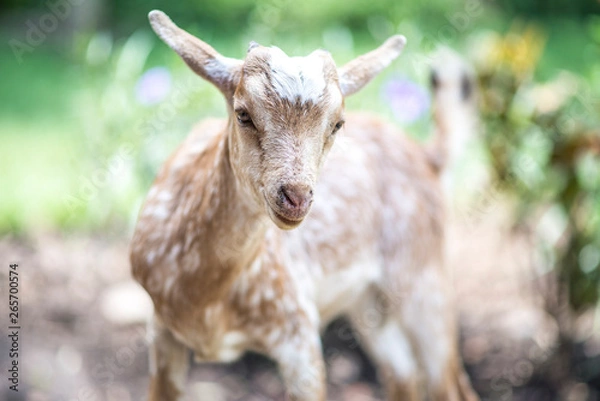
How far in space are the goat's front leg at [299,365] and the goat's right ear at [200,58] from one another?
0.99 m

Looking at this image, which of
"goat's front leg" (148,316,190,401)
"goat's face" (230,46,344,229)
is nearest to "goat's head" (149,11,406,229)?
"goat's face" (230,46,344,229)

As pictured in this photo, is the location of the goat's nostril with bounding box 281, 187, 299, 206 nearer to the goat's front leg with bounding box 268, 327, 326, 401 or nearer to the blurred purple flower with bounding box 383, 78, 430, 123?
the goat's front leg with bounding box 268, 327, 326, 401

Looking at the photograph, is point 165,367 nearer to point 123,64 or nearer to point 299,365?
point 299,365

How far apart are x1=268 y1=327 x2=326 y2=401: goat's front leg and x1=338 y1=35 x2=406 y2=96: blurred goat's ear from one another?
3.13 ft

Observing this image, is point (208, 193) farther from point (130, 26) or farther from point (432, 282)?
point (130, 26)

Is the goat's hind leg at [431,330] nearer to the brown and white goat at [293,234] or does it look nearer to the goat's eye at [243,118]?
the brown and white goat at [293,234]

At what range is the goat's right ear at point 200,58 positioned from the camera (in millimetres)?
2652

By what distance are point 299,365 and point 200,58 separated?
121 centimetres

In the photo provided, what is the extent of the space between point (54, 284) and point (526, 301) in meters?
2.90

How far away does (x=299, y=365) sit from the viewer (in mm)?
3148

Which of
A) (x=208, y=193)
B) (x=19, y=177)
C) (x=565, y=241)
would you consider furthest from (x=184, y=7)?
(x=208, y=193)

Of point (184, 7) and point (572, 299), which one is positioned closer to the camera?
point (572, 299)

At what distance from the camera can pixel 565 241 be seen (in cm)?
458

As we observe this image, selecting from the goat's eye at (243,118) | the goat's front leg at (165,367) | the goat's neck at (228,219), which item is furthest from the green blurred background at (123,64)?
the goat's eye at (243,118)
